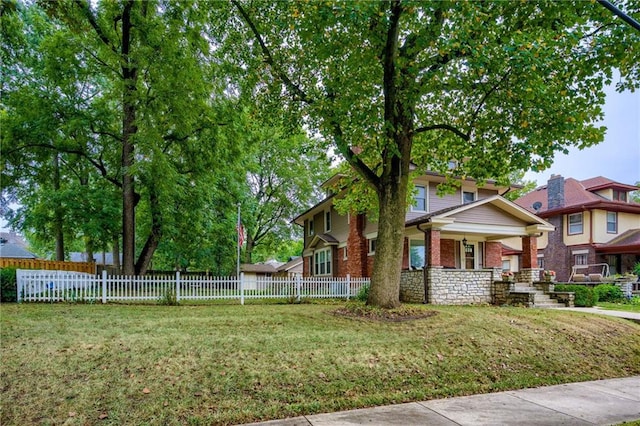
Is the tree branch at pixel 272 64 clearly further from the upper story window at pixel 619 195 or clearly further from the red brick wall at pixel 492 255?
the upper story window at pixel 619 195

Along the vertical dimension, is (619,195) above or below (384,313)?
above

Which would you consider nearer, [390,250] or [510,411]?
[510,411]

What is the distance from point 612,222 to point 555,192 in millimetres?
3584

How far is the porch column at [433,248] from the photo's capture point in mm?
14070

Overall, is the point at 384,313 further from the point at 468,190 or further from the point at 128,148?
the point at 128,148

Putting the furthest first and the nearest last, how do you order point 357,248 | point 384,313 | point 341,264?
1. point 341,264
2. point 357,248
3. point 384,313

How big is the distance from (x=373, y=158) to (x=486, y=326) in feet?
17.7

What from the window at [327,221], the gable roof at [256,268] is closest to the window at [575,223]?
the window at [327,221]

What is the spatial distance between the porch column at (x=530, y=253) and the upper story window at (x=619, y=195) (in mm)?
13568

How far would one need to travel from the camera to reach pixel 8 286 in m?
10.5

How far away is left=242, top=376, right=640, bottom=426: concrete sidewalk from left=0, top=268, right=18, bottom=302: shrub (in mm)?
10097

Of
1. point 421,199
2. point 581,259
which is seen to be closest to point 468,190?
point 421,199

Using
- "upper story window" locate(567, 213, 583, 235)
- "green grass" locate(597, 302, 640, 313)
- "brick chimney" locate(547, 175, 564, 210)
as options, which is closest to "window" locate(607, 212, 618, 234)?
"upper story window" locate(567, 213, 583, 235)

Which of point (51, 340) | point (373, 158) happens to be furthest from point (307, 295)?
point (51, 340)
